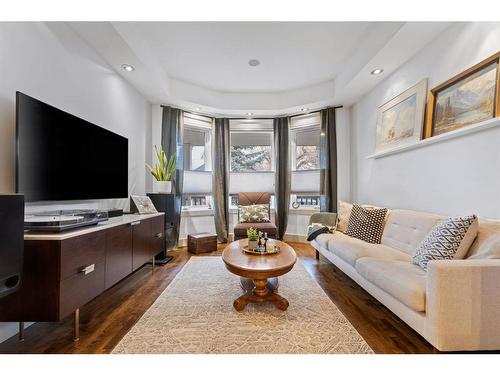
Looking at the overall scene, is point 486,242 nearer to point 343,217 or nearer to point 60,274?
point 343,217

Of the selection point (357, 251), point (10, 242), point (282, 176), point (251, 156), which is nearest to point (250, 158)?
point (251, 156)

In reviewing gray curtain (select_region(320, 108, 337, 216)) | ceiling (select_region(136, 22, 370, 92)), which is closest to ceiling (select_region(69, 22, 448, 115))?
ceiling (select_region(136, 22, 370, 92))

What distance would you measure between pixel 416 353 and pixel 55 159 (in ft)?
9.55

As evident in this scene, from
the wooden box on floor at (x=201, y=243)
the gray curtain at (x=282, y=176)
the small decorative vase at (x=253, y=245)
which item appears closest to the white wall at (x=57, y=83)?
the wooden box on floor at (x=201, y=243)

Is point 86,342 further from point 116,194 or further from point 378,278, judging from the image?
point 378,278

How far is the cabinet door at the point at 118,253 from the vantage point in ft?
6.15

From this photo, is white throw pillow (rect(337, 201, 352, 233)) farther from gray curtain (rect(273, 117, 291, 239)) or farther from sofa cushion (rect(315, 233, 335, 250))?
gray curtain (rect(273, 117, 291, 239))

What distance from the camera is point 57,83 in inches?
79.4

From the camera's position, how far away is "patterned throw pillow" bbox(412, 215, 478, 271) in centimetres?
159

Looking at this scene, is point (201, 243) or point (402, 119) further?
point (201, 243)

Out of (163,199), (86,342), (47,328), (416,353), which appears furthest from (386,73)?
(47,328)

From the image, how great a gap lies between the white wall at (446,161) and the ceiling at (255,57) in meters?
0.20

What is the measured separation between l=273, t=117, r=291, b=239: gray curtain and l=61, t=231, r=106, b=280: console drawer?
3.18 m

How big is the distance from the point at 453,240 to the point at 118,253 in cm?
268
